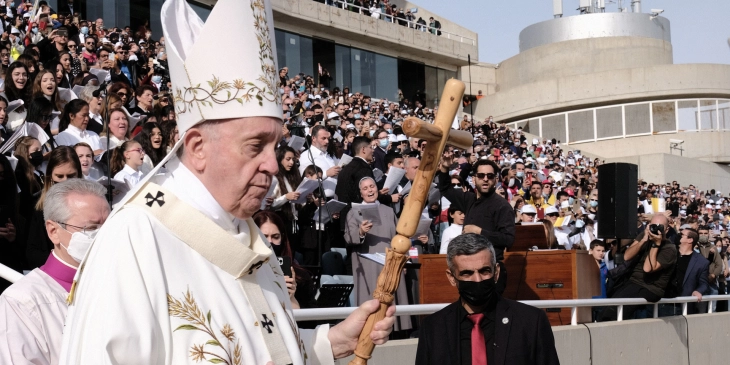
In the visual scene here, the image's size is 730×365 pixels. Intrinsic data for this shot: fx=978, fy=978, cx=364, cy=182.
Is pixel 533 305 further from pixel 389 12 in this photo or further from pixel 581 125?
pixel 581 125

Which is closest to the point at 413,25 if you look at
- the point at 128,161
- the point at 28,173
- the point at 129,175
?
the point at 128,161

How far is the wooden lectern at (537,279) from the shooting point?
29.6ft

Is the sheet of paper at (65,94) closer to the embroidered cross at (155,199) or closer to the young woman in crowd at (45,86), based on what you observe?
the young woman in crowd at (45,86)

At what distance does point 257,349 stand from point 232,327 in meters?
0.10

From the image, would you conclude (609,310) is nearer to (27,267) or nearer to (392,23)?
(27,267)

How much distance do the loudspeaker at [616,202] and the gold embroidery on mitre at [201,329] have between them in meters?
9.14

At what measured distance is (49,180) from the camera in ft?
21.7

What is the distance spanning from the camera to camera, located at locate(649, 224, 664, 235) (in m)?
9.66

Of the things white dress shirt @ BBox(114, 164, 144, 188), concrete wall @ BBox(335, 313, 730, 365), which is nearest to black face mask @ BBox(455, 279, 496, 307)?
concrete wall @ BBox(335, 313, 730, 365)

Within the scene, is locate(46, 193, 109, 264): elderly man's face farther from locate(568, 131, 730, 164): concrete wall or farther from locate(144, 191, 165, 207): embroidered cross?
locate(568, 131, 730, 164): concrete wall

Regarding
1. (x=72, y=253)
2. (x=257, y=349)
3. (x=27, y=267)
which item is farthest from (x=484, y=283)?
(x=27, y=267)

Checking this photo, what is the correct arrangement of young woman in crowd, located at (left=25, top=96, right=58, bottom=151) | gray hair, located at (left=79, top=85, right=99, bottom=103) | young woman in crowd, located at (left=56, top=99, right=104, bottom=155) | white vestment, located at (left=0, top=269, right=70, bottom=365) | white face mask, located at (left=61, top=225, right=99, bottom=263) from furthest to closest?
1. gray hair, located at (left=79, top=85, right=99, bottom=103)
2. young woman in crowd, located at (left=25, top=96, right=58, bottom=151)
3. young woman in crowd, located at (left=56, top=99, right=104, bottom=155)
4. white face mask, located at (left=61, top=225, right=99, bottom=263)
5. white vestment, located at (left=0, top=269, right=70, bottom=365)

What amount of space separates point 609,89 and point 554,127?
10.6 ft

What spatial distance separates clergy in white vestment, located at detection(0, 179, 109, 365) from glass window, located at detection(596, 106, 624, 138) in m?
45.4
